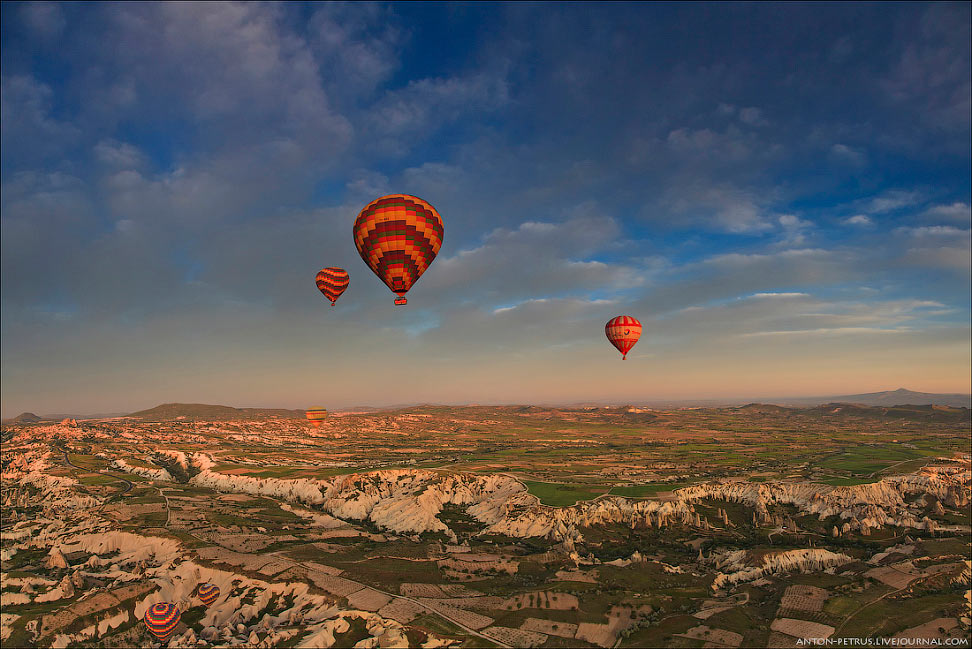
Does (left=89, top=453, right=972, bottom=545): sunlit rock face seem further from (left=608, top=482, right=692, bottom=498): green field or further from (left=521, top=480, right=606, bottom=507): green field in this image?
(left=608, top=482, right=692, bottom=498): green field

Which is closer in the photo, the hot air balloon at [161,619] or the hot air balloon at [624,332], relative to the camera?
the hot air balloon at [161,619]

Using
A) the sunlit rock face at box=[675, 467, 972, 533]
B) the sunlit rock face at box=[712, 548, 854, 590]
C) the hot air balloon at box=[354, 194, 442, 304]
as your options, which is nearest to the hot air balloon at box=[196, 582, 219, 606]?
the hot air balloon at box=[354, 194, 442, 304]

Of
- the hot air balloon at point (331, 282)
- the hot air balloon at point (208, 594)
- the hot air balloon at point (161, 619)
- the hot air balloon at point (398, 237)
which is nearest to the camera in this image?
the hot air balloon at point (398, 237)

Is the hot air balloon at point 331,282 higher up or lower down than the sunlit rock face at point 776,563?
higher up

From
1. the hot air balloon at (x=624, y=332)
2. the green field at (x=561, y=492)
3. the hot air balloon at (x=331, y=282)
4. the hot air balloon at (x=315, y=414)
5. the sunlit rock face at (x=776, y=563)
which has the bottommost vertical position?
the sunlit rock face at (x=776, y=563)

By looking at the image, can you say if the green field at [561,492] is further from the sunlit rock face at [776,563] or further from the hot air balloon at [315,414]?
the hot air balloon at [315,414]

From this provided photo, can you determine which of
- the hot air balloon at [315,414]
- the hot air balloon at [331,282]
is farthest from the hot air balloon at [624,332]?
the hot air balloon at [315,414]
